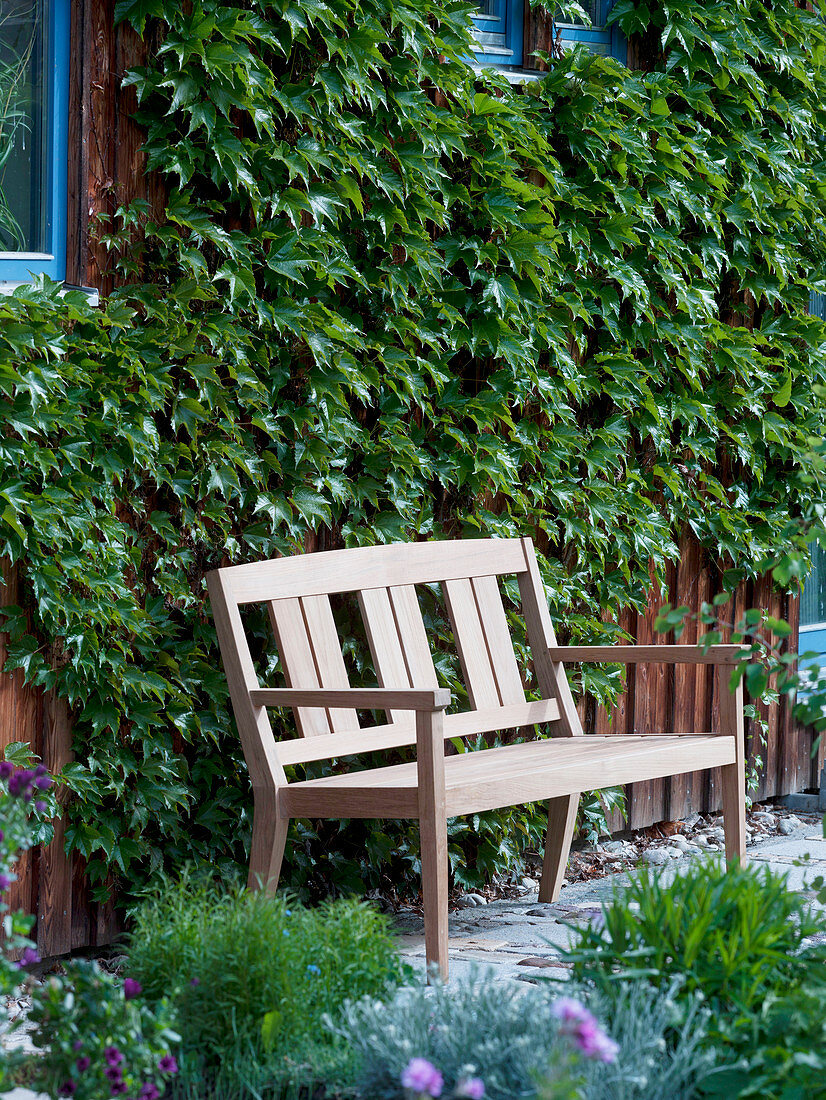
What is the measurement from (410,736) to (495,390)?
1.16 m

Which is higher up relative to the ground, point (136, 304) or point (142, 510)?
point (136, 304)

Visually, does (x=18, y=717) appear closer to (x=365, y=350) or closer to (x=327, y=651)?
(x=327, y=651)

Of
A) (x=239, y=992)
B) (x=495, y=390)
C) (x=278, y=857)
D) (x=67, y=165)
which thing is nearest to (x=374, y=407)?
(x=495, y=390)

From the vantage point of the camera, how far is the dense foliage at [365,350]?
3.10 meters

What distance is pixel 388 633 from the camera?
3.50m

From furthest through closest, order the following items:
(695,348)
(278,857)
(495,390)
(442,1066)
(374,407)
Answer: (695,348), (495,390), (374,407), (278,857), (442,1066)

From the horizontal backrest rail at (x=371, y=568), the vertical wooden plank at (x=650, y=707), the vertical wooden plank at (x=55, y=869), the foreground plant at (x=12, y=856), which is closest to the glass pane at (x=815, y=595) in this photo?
the vertical wooden plank at (x=650, y=707)

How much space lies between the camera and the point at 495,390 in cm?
400

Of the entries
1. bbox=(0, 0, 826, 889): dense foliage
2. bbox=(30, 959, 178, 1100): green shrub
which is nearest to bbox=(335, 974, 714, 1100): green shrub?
bbox=(30, 959, 178, 1100): green shrub

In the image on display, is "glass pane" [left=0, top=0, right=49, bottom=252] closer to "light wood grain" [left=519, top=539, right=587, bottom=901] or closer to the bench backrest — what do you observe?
the bench backrest

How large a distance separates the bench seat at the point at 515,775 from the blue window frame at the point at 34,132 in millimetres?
1428

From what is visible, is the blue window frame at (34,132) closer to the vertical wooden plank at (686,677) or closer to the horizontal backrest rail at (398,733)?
the horizontal backrest rail at (398,733)

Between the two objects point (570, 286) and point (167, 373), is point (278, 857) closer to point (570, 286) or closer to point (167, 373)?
point (167, 373)

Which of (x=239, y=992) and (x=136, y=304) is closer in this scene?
(x=239, y=992)
